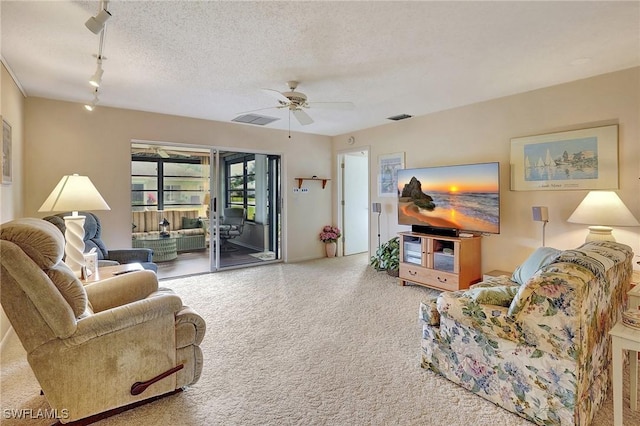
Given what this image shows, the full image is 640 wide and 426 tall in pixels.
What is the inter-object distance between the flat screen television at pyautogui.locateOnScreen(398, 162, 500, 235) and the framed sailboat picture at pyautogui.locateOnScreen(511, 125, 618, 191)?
0.33 metres

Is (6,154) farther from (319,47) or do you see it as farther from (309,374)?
(309,374)

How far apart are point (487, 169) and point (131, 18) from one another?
3.73 metres

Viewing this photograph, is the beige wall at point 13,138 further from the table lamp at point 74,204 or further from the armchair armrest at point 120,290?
the armchair armrest at point 120,290

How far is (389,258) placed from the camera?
508 cm

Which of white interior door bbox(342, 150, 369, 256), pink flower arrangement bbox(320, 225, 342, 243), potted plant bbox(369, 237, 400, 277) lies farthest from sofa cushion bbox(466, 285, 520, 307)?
white interior door bbox(342, 150, 369, 256)

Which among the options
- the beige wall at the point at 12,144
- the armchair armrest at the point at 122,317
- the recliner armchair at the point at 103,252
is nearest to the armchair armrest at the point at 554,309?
the armchair armrest at the point at 122,317

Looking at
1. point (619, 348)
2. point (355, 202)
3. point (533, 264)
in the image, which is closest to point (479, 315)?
point (619, 348)

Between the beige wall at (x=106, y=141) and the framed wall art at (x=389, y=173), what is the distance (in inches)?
69.7

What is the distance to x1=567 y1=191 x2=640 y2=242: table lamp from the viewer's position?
2.80 meters

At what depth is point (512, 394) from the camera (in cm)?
189

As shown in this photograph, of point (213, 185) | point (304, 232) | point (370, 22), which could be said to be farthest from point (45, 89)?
point (304, 232)

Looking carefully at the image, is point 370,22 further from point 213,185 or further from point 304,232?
point 304,232

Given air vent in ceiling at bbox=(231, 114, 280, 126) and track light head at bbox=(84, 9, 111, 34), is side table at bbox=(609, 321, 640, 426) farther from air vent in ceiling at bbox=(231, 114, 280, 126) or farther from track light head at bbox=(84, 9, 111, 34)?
air vent in ceiling at bbox=(231, 114, 280, 126)

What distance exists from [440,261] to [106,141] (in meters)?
4.72
